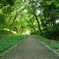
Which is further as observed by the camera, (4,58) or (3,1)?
(3,1)

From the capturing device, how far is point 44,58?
6.27 meters

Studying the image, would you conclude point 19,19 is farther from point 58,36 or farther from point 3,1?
point 3,1

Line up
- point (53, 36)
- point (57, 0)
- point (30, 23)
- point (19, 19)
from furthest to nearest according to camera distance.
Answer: point (30, 23) → point (19, 19) → point (53, 36) → point (57, 0)

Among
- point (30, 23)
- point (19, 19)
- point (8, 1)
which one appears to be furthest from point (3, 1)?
point (30, 23)

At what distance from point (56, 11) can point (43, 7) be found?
244 cm

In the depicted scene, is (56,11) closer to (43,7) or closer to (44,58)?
(43,7)

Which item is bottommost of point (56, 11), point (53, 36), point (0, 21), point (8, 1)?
point (53, 36)

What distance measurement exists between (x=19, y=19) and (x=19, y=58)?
160ft

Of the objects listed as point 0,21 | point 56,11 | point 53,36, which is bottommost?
point 53,36

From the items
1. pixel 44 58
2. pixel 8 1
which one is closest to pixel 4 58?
pixel 44 58

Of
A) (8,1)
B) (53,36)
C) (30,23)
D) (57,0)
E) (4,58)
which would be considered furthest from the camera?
(30,23)

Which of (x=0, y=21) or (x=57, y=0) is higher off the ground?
(x=57, y=0)

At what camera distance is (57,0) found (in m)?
14.2

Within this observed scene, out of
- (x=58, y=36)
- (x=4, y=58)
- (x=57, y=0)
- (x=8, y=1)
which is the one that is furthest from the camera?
(x=58, y=36)
